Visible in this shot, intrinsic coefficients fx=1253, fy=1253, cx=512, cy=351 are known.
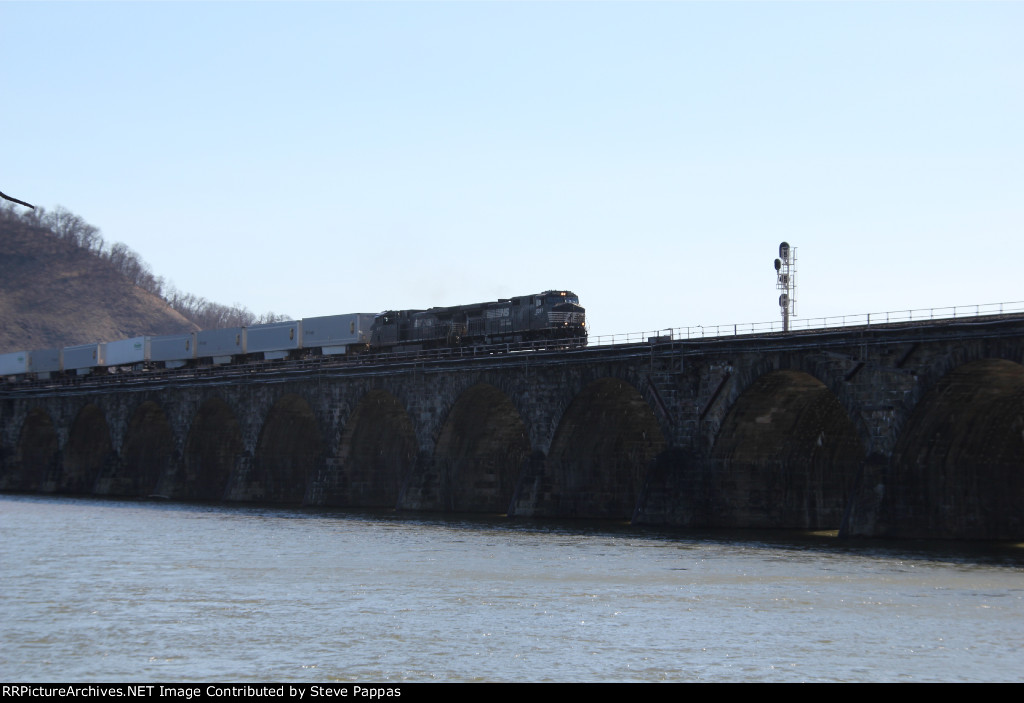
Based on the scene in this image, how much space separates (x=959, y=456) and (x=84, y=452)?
6666 centimetres

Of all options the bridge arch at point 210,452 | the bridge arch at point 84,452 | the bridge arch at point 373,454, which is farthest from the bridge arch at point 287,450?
the bridge arch at point 84,452

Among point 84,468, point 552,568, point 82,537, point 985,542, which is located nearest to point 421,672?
point 552,568

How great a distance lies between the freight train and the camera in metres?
62.2

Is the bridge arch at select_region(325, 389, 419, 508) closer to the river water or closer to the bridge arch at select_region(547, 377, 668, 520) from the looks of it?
the bridge arch at select_region(547, 377, 668, 520)

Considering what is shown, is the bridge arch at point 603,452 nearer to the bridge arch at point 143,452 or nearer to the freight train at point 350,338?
the freight train at point 350,338

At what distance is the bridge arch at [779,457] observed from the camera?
151ft

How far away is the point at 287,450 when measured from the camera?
72875 mm

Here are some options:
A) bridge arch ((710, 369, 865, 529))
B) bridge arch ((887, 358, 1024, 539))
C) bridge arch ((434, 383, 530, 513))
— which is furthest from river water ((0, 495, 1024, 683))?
bridge arch ((434, 383, 530, 513))

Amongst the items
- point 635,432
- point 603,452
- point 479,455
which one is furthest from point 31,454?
point 635,432

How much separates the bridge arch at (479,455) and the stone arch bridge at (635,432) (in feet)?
0.25

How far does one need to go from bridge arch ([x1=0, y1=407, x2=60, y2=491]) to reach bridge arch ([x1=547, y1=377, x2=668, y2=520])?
51750 mm
